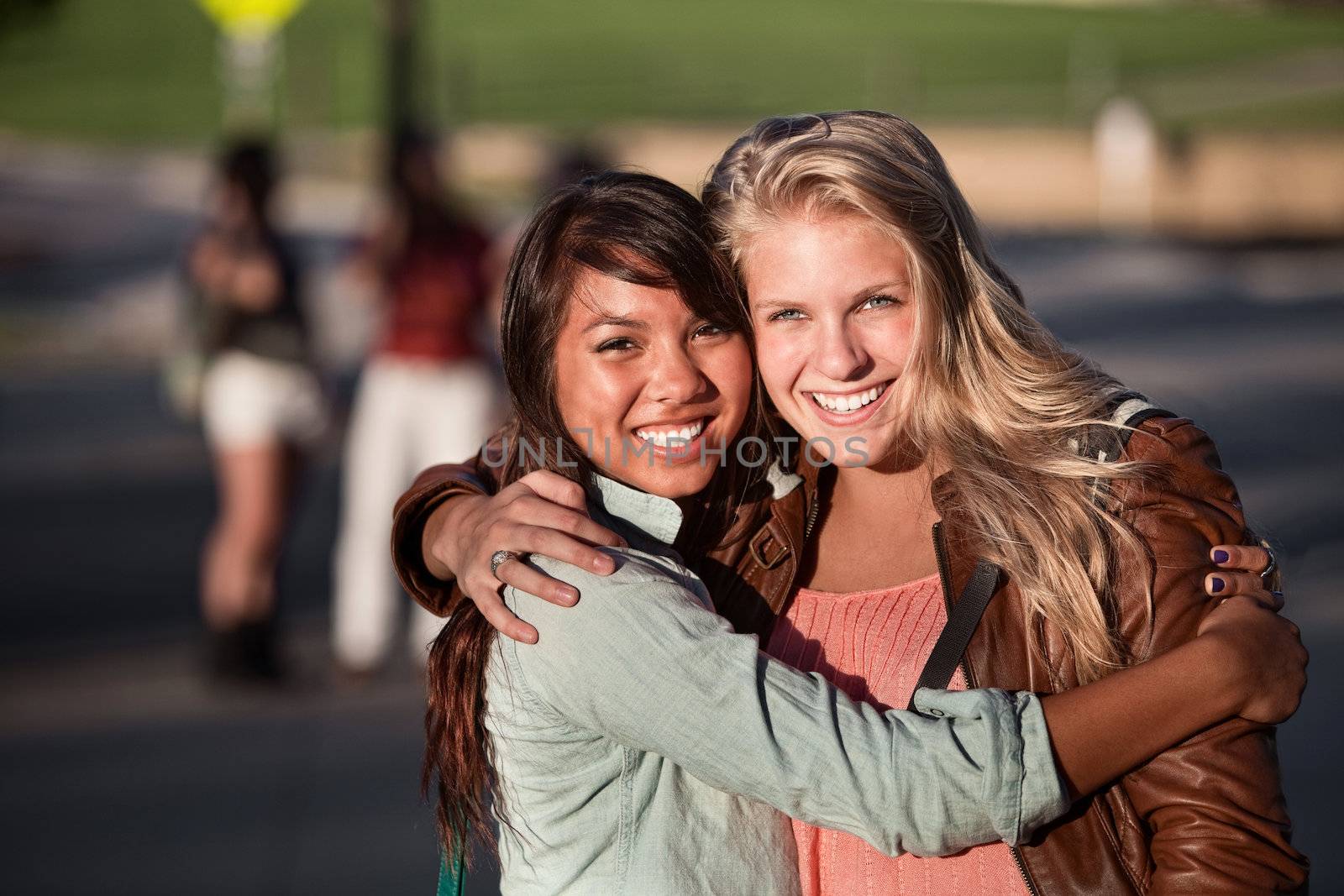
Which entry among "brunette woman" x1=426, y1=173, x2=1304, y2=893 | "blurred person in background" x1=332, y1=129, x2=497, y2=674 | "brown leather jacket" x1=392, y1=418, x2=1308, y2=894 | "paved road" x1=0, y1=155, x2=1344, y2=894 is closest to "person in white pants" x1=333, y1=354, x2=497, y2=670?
"blurred person in background" x1=332, y1=129, x2=497, y2=674

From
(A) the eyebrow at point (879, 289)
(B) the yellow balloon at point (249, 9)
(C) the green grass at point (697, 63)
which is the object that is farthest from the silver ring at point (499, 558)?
(C) the green grass at point (697, 63)

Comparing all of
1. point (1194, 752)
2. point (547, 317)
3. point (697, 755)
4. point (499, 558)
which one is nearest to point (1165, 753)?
point (1194, 752)

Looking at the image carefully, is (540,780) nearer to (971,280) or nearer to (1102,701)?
(1102,701)

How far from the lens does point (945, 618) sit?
83.4 inches

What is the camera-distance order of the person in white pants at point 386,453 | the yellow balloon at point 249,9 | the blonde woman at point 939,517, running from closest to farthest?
the blonde woman at point 939,517
the person in white pants at point 386,453
the yellow balloon at point 249,9

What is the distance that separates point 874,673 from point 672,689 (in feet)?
1.25

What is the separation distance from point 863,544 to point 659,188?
0.64 metres

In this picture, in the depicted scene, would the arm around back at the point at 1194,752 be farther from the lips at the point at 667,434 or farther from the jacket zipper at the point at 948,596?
the lips at the point at 667,434

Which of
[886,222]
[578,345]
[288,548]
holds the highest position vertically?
[886,222]

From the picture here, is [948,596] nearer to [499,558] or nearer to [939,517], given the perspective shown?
[939,517]

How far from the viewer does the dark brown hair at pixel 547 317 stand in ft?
7.04

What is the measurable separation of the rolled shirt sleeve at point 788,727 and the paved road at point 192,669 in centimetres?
70

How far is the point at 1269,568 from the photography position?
2.01 m

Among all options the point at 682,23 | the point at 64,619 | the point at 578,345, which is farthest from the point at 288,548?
the point at 682,23
